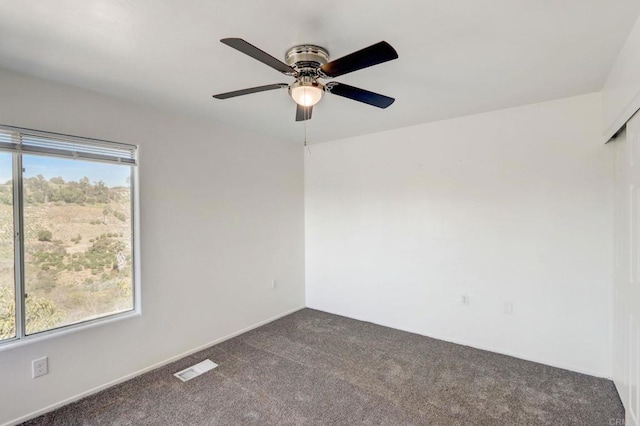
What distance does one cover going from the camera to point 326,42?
5.94 feet

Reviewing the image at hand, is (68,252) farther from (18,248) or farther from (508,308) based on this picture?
(508,308)

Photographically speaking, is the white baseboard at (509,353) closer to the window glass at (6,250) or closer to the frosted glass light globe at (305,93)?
the frosted glass light globe at (305,93)

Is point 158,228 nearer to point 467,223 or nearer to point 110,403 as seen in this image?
point 110,403

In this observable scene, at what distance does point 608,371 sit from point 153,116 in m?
4.61

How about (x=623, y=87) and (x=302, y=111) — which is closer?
(x=623, y=87)

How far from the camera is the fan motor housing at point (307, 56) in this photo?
1803mm

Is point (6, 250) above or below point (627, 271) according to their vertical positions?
above

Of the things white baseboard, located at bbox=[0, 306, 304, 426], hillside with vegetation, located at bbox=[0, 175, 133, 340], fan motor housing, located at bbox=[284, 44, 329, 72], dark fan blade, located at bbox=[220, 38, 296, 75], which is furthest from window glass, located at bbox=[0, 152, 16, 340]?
fan motor housing, located at bbox=[284, 44, 329, 72]

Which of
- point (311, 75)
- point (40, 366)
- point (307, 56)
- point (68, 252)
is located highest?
point (307, 56)

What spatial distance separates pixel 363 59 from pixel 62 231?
257 centimetres

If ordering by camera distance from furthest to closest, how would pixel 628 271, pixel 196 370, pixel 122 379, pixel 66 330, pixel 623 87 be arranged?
pixel 196 370 → pixel 122 379 → pixel 66 330 → pixel 628 271 → pixel 623 87

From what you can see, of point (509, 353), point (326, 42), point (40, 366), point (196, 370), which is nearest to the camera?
point (326, 42)

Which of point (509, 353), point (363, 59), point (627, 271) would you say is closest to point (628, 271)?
point (627, 271)

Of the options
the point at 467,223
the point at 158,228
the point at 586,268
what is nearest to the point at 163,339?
the point at 158,228
